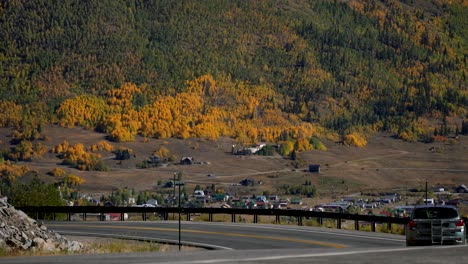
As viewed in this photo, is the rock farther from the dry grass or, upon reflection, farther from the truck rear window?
the truck rear window

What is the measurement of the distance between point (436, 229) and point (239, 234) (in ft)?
61.1

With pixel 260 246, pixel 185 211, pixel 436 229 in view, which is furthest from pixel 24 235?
pixel 185 211

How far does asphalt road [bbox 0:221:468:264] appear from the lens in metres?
24.3

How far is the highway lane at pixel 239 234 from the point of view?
43844 mm

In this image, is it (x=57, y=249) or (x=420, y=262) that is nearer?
(x=420, y=262)

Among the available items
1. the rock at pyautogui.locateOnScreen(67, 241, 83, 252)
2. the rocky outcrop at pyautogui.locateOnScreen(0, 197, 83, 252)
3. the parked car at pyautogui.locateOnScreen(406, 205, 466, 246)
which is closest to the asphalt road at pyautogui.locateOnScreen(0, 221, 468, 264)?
the parked car at pyautogui.locateOnScreen(406, 205, 466, 246)

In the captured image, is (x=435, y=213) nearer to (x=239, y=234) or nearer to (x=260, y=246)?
(x=260, y=246)

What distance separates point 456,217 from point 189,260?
44.6ft

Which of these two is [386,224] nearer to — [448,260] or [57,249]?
[57,249]

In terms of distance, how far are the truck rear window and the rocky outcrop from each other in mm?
11957

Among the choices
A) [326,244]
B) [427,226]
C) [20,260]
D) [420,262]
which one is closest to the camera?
[420,262]

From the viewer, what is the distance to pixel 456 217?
113ft

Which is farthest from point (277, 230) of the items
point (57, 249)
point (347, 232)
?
point (57, 249)

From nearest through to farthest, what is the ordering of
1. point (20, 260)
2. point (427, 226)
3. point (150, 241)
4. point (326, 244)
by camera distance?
1. point (20, 260)
2. point (427, 226)
3. point (326, 244)
4. point (150, 241)
